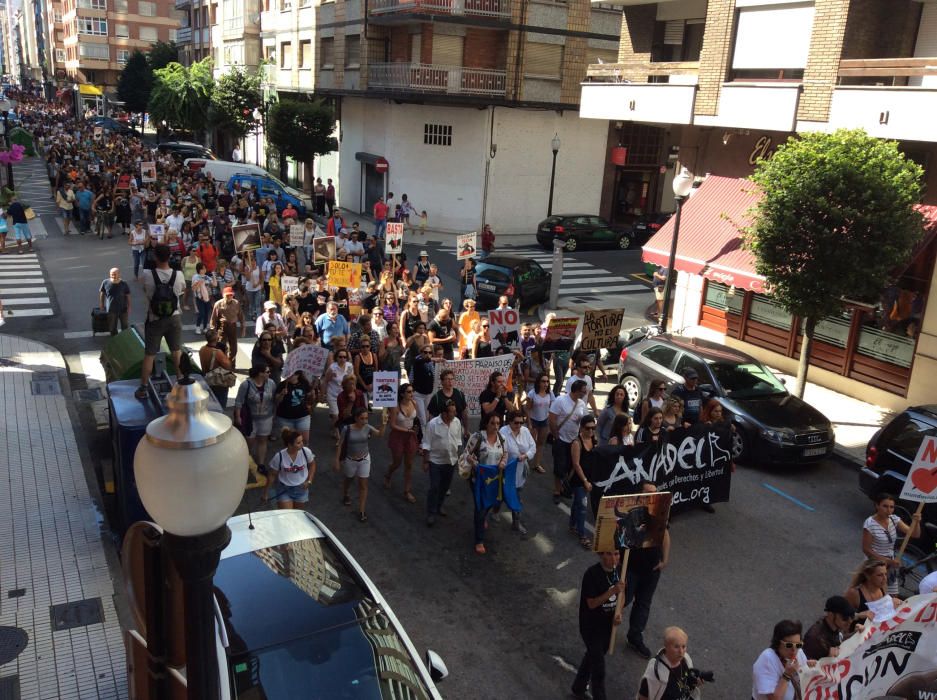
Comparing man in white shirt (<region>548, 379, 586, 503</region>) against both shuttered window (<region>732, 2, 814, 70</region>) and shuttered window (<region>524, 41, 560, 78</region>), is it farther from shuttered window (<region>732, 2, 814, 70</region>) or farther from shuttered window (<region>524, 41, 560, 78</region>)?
shuttered window (<region>524, 41, 560, 78</region>)

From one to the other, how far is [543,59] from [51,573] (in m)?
30.2

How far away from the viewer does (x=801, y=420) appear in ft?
42.4

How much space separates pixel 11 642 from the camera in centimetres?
735

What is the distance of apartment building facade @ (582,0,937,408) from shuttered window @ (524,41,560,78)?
11572 mm

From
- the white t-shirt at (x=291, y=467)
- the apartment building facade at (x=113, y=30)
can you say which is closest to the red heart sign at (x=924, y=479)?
the white t-shirt at (x=291, y=467)

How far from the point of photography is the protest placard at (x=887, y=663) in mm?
6148

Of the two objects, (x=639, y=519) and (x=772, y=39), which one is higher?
(x=772, y=39)

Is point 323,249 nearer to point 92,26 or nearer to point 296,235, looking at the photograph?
point 296,235

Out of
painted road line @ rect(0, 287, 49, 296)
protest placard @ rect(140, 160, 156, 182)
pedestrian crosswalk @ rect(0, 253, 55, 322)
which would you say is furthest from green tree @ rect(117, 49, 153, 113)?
painted road line @ rect(0, 287, 49, 296)

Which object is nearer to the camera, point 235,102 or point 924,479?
point 924,479

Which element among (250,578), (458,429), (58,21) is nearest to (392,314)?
(458,429)

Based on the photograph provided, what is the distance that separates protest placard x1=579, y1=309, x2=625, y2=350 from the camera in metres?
14.1

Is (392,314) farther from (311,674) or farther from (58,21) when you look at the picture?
(58,21)

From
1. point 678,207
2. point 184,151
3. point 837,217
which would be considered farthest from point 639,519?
point 184,151
